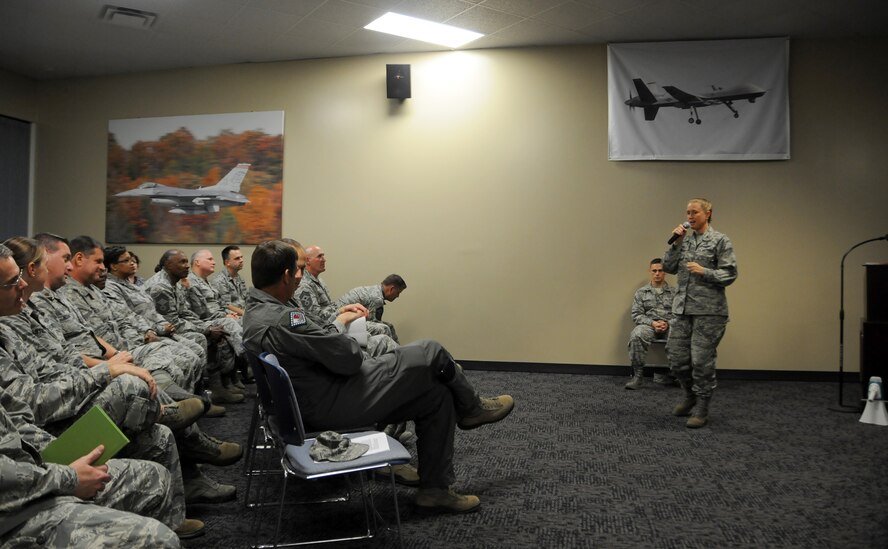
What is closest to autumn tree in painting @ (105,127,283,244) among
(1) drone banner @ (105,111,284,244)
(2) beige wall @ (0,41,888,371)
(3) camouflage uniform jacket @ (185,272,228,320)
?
(1) drone banner @ (105,111,284,244)

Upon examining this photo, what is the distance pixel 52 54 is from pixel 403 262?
4268 mm

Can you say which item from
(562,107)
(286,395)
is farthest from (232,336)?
(562,107)

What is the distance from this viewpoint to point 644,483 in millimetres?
3365

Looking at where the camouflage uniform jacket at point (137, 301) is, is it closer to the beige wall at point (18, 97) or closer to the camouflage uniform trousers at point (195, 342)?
the camouflage uniform trousers at point (195, 342)

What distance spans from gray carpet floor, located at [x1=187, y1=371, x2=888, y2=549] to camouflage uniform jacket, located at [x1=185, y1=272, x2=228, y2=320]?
0.85m

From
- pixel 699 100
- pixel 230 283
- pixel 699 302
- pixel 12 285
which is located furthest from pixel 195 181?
pixel 12 285

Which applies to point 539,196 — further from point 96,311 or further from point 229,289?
point 96,311

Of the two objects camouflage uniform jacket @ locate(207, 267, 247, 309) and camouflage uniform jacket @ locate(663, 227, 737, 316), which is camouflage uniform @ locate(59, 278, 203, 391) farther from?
camouflage uniform jacket @ locate(663, 227, 737, 316)

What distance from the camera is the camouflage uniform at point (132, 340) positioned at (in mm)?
3799

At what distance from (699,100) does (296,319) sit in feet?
17.4

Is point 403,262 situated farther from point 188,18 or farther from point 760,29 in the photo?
point 760,29

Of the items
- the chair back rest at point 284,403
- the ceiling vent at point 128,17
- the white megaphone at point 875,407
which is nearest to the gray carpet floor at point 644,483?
the white megaphone at point 875,407

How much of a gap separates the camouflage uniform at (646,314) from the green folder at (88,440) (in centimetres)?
513

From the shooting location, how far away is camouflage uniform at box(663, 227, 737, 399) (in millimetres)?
4617
